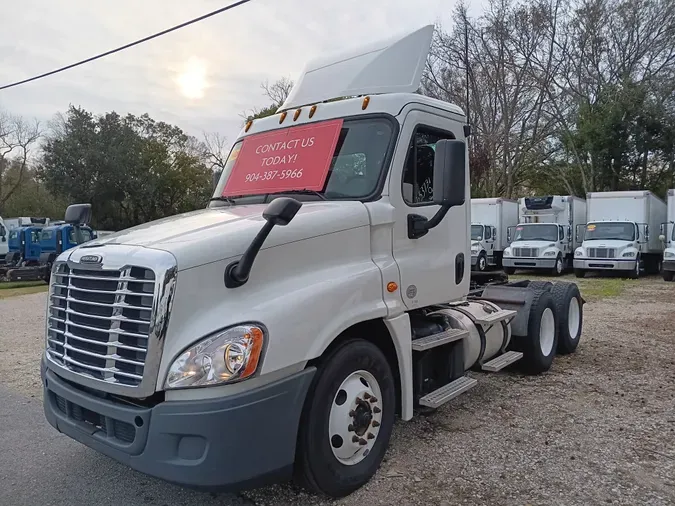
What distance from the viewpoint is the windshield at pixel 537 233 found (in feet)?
70.3

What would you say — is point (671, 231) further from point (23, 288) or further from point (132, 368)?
point (23, 288)

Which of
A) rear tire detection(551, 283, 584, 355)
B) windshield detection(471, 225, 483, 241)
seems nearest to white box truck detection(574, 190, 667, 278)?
windshield detection(471, 225, 483, 241)

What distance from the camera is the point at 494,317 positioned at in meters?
5.35

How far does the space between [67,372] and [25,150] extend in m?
53.6

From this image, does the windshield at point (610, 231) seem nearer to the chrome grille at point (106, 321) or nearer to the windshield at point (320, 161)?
the windshield at point (320, 161)

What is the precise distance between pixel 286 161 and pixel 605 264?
59.2 ft

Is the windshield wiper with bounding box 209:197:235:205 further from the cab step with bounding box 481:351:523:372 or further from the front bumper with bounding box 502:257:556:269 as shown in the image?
the front bumper with bounding box 502:257:556:269

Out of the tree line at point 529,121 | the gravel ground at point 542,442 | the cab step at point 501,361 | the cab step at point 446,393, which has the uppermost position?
the tree line at point 529,121

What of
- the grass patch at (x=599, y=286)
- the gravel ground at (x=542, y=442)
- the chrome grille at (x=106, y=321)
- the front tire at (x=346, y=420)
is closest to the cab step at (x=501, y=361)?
the gravel ground at (x=542, y=442)

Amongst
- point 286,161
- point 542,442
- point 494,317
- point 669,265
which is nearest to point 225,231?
point 286,161

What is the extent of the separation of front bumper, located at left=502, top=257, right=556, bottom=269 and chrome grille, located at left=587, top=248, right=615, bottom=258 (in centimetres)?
131

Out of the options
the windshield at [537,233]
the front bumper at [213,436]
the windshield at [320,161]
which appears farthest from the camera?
the windshield at [537,233]

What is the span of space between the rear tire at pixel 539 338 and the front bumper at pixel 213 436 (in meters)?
3.87

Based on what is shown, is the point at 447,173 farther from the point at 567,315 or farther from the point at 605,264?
the point at 605,264
